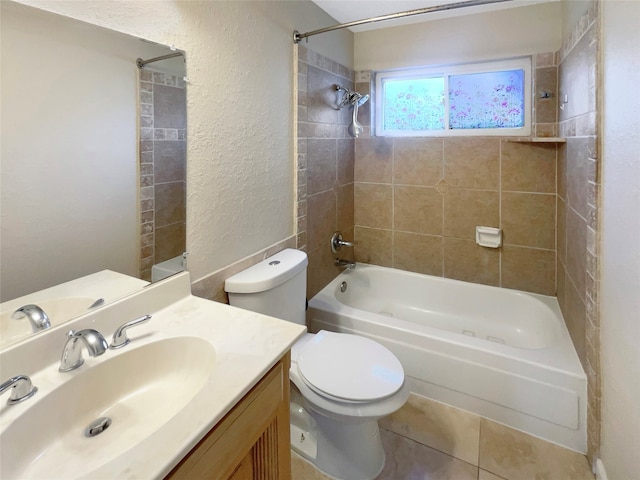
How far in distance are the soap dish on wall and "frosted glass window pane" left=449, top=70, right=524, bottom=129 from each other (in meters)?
0.70

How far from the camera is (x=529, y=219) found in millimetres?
2352

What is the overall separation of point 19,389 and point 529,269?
263cm

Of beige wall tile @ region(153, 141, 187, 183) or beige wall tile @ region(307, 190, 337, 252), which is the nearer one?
beige wall tile @ region(153, 141, 187, 183)

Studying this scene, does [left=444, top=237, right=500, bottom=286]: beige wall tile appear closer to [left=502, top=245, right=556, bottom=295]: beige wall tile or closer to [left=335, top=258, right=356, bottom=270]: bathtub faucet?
[left=502, top=245, right=556, bottom=295]: beige wall tile

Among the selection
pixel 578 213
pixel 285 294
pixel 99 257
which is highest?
pixel 578 213

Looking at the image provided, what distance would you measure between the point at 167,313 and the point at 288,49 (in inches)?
58.0

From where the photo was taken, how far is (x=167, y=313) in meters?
1.20

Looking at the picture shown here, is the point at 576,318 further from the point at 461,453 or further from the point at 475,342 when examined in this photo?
the point at 461,453

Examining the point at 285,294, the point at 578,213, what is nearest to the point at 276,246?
the point at 285,294

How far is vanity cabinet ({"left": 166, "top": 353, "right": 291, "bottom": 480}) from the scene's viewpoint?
71 centimetres

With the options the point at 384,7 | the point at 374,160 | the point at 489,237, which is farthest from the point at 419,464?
the point at 384,7

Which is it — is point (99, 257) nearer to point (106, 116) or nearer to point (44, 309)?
point (44, 309)

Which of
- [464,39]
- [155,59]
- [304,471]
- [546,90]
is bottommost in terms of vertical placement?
[304,471]

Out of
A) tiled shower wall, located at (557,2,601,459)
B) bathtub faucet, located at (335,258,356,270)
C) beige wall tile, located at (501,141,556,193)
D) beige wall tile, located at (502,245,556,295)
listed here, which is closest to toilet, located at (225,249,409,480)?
tiled shower wall, located at (557,2,601,459)
